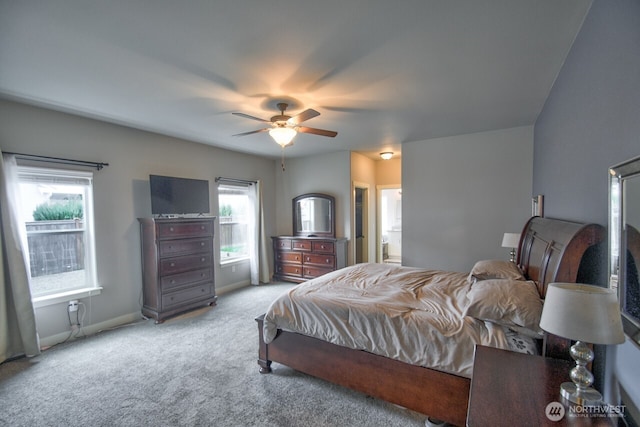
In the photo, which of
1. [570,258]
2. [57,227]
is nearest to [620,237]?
[570,258]

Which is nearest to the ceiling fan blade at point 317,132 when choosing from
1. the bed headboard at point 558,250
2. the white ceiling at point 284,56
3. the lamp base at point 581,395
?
the white ceiling at point 284,56

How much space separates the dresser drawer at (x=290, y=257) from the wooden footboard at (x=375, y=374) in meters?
3.03

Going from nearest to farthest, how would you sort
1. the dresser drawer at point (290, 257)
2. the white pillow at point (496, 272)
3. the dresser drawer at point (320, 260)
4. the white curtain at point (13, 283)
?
the white pillow at point (496, 272)
the white curtain at point (13, 283)
the dresser drawer at point (320, 260)
the dresser drawer at point (290, 257)

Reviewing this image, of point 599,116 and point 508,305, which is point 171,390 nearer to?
point 508,305

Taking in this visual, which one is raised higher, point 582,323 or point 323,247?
point 582,323

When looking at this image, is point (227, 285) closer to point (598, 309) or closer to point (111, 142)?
point (111, 142)

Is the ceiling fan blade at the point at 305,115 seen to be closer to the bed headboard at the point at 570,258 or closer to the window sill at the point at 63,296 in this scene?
the bed headboard at the point at 570,258

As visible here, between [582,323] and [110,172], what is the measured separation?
181 inches

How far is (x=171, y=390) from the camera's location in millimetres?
2301

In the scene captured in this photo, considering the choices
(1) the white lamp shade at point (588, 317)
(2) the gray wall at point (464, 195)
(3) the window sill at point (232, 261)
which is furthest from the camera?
(3) the window sill at point (232, 261)

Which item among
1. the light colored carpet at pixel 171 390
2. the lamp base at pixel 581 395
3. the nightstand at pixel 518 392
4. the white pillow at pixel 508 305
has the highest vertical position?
the white pillow at pixel 508 305

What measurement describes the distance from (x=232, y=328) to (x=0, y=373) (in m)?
2.07

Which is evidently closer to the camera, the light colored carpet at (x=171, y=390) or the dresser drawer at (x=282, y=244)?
the light colored carpet at (x=171, y=390)

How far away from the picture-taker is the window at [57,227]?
10.0 feet
